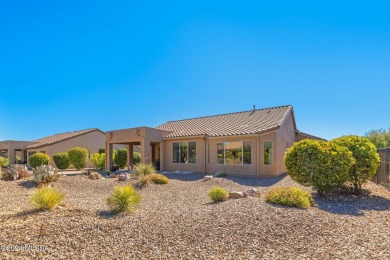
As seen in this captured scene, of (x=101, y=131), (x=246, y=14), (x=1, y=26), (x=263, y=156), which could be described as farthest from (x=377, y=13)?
(x=101, y=131)

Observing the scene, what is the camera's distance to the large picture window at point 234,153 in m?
17.0

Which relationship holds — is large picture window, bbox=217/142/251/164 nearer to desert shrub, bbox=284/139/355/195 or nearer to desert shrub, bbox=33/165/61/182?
desert shrub, bbox=284/139/355/195

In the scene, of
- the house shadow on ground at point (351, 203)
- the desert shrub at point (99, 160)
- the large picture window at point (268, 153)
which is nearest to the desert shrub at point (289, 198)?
the house shadow on ground at point (351, 203)

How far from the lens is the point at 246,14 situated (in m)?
12.1

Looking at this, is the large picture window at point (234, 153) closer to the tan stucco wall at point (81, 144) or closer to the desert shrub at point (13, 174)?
the desert shrub at point (13, 174)

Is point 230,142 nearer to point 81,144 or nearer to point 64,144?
point 81,144

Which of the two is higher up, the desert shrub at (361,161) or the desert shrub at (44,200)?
the desert shrub at (361,161)

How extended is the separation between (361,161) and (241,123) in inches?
419

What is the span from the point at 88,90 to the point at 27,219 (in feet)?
47.3

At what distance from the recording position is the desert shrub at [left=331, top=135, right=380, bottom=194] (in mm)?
9945

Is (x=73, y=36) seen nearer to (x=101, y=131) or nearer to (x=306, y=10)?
(x=306, y=10)

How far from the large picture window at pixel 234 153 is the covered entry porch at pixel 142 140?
5.79 meters

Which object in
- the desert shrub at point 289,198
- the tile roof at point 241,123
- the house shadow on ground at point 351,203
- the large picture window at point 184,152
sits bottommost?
the house shadow on ground at point 351,203

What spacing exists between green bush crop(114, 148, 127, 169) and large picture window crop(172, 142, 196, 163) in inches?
258
